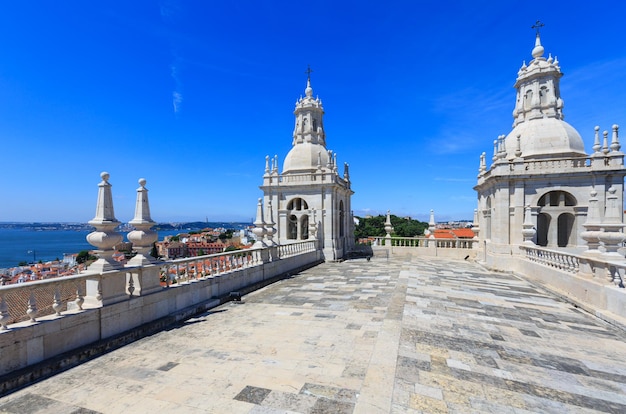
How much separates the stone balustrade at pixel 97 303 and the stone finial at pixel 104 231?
210 millimetres

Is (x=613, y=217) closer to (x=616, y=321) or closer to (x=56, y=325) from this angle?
(x=616, y=321)

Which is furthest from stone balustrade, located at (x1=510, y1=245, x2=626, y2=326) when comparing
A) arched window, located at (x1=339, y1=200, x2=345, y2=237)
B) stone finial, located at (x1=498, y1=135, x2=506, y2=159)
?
arched window, located at (x1=339, y1=200, x2=345, y2=237)

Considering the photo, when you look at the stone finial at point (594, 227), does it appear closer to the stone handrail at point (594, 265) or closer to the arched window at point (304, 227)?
the stone handrail at point (594, 265)

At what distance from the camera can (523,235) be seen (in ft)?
51.3

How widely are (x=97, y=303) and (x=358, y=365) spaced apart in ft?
16.8

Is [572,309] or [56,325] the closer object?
[56,325]

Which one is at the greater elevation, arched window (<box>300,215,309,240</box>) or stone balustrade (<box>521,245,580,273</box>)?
arched window (<box>300,215,309,240</box>)

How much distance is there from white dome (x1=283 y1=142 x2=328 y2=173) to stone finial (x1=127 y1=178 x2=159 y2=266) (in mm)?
16205

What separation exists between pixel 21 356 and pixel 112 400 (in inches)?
74.0

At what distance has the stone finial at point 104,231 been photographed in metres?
5.90

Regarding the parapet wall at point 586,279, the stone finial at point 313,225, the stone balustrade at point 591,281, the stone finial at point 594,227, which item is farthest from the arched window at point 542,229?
the stone finial at point 313,225

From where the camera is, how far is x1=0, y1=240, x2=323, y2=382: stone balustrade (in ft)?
14.9

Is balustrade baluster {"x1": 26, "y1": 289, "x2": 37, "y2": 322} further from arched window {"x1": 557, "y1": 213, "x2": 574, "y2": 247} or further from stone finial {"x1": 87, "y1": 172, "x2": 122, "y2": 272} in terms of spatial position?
arched window {"x1": 557, "y1": 213, "x2": 574, "y2": 247}

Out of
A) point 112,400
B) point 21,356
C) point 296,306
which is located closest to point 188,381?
point 112,400
